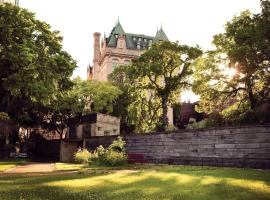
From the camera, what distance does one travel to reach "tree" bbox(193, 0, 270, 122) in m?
35.2

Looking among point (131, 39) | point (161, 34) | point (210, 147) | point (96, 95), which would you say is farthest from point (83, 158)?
point (161, 34)

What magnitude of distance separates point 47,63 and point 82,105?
40377 mm

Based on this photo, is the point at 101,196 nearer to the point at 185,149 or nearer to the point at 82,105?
the point at 185,149

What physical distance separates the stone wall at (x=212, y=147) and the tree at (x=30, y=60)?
9776 mm

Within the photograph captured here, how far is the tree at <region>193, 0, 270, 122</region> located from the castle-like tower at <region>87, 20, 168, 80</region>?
5512 centimetres

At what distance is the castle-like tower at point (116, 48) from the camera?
101 m

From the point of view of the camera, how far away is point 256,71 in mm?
36656

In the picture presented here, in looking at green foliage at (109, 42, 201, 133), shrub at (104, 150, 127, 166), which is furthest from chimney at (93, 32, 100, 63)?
shrub at (104, 150, 127, 166)

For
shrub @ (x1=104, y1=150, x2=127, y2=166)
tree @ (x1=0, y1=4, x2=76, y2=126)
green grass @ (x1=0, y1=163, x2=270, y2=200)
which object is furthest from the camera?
shrub @ (x1=104, y1=150, x2=127, y2=166)

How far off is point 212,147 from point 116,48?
7543 centimetres

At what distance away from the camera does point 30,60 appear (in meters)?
26.2

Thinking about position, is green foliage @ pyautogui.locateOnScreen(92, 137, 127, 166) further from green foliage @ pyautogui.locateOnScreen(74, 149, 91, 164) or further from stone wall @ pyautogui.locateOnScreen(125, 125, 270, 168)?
stone wall @ pyautogui.locateOnScreen(125, 125, 270, 168)

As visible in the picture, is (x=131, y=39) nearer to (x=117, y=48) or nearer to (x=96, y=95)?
(x=117, y=48)

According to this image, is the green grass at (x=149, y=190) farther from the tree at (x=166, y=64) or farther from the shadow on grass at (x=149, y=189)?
the tree at (x=166, y=64)
